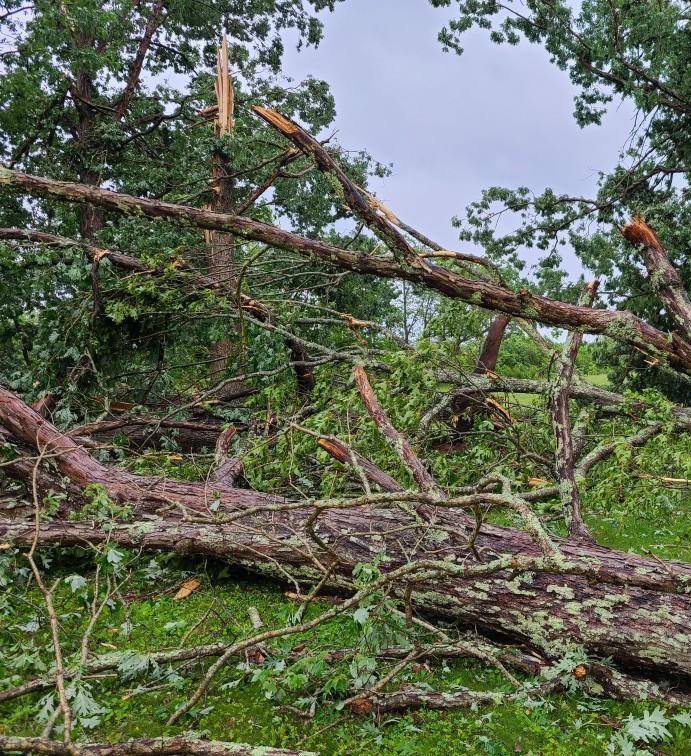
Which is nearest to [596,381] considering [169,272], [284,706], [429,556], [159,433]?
[159,433]

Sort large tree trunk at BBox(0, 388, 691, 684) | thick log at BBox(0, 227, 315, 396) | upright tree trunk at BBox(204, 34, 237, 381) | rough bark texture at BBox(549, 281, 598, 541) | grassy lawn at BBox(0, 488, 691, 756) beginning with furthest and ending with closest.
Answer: upright tree trunk at BBox(204, 34, 237, 381) < thick log at BBox(0, 227, 315, 396) < rough bark texture at BBox(549, 281, 598, 541) < large tree trunk at BBox(0, 388, 691, 684) < grassy lawn at BBox(0, 488, 691, 756)

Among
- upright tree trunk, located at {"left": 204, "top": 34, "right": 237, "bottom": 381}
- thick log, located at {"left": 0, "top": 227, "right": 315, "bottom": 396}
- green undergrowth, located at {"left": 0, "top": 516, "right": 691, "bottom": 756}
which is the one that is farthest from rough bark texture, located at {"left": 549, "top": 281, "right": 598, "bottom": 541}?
upright tree trunk, located at {"left": 204, "top": 34, "right": 237, "bottom": 381}

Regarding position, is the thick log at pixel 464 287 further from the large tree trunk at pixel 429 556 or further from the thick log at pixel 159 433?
the thick log at pixel 159 433

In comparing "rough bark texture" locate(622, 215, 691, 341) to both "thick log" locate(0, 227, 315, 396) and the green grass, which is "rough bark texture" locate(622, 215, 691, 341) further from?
the green grass

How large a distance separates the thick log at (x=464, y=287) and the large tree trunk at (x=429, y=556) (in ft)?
3.86

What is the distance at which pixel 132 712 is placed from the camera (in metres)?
2.18

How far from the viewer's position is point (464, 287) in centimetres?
302

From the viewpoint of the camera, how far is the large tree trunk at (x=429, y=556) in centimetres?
242

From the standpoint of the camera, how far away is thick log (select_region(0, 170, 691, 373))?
3004 millimetres

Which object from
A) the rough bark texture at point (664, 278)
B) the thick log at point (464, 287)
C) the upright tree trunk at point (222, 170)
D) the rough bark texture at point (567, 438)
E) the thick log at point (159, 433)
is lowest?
the thick log at point (159, 433)

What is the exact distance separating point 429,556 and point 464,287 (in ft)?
4.78

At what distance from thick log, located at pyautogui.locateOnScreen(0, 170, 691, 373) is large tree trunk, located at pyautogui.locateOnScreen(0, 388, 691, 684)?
3.86ft

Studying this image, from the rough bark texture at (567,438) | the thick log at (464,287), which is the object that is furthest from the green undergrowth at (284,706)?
the thick log at (464,287)

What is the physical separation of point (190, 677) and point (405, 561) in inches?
47.1
